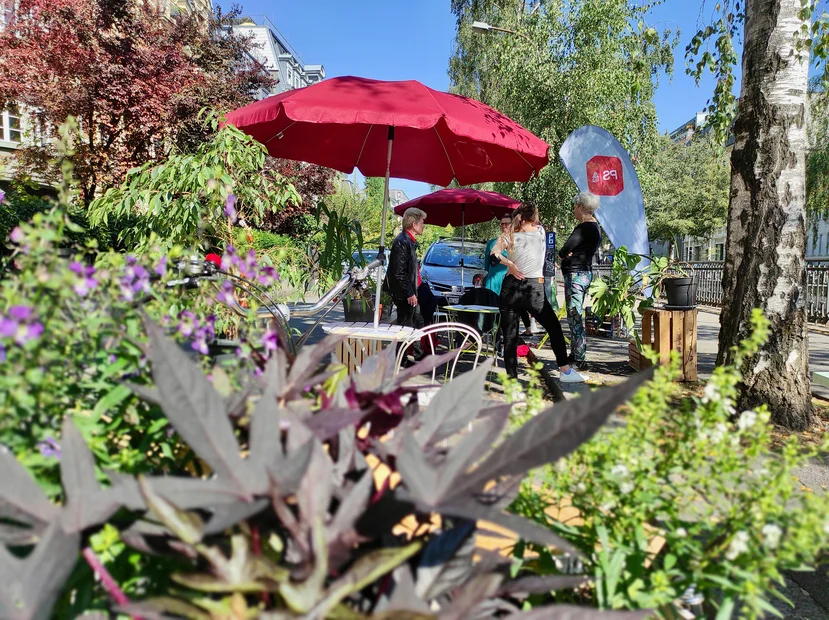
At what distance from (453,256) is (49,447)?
1063 centimetres

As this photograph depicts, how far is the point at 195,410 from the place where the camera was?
2.60 ft

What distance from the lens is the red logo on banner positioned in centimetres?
930

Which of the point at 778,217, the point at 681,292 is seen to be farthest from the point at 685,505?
the point at 681,292

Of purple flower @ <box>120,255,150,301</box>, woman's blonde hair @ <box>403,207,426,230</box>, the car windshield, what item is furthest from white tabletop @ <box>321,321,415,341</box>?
the car windshield

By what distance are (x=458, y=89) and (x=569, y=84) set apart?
10245mm

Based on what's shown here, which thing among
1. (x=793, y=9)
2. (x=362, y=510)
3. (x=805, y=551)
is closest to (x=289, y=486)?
(x=362, y=510)

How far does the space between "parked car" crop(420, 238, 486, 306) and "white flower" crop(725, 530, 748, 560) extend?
8.18 meters

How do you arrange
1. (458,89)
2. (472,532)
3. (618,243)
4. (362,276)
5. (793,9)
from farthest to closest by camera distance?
(458,89) < (618,243) < (793,9) < (362,276) < (472,532)

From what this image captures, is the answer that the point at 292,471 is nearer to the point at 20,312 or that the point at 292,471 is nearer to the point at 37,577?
the point at 37,577

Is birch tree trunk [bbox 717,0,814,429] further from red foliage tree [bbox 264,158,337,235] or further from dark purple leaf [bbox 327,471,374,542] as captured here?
red foliage tree [bbox 264,158,337,235]

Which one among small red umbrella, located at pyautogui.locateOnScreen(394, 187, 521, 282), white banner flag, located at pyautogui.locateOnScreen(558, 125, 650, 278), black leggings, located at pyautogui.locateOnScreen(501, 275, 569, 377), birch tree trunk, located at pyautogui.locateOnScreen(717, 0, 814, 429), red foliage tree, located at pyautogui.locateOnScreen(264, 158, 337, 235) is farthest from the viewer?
red foliage tree, located at pyautogui.locateOnScreen(264, 158, 337, 235)

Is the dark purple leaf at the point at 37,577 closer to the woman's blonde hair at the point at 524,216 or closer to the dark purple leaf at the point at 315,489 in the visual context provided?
the dark purple leaf at the point at 315,489

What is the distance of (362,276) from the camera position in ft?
11.6

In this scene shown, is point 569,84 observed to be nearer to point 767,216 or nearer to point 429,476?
point 767,216
